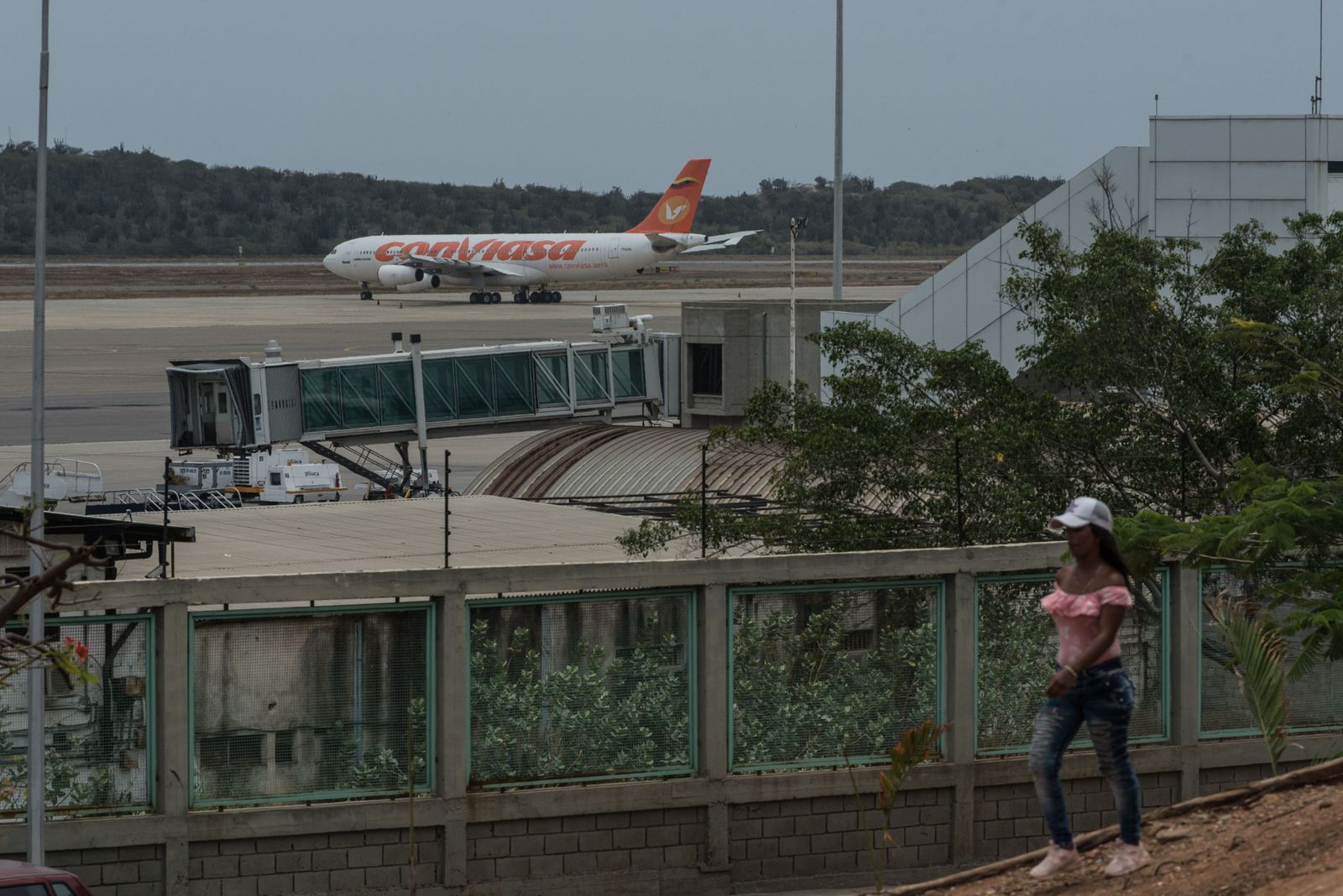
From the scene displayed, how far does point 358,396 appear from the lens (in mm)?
45250

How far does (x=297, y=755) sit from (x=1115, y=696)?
30.5ft

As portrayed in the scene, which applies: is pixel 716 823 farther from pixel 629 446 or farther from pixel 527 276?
pixel 527 276

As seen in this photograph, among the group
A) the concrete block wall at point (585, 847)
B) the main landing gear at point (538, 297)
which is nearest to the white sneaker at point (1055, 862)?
the concrete block wall at point (585, 847)

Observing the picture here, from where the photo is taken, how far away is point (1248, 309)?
25.1 m

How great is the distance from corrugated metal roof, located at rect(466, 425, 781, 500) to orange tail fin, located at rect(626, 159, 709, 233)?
95.0 m

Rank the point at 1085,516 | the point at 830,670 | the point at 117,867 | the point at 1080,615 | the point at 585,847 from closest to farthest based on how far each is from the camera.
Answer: the point at 1085,516 < the point at 1080,615 < the point at 117,867 < the point at 585,847 < the point at 830,670

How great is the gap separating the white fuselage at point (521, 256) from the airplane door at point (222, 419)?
8737 cm

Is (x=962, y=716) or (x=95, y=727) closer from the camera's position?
(x=95, y=727)

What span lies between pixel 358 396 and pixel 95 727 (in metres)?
28.6

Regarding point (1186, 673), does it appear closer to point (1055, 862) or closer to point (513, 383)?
point (1055, 862)

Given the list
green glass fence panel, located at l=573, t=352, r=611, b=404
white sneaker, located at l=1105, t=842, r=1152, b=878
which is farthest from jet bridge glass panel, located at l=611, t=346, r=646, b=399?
white sneaker, located at l=1105, t=842, r=1152, b=878

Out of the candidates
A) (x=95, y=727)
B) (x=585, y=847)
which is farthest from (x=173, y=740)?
(x=585, y=847)

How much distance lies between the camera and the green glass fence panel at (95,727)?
16.7 m

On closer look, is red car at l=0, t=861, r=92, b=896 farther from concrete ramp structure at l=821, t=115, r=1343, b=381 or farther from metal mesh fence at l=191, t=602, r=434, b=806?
concrete ramp structure at l=821, t=115, r=1343, b=381
